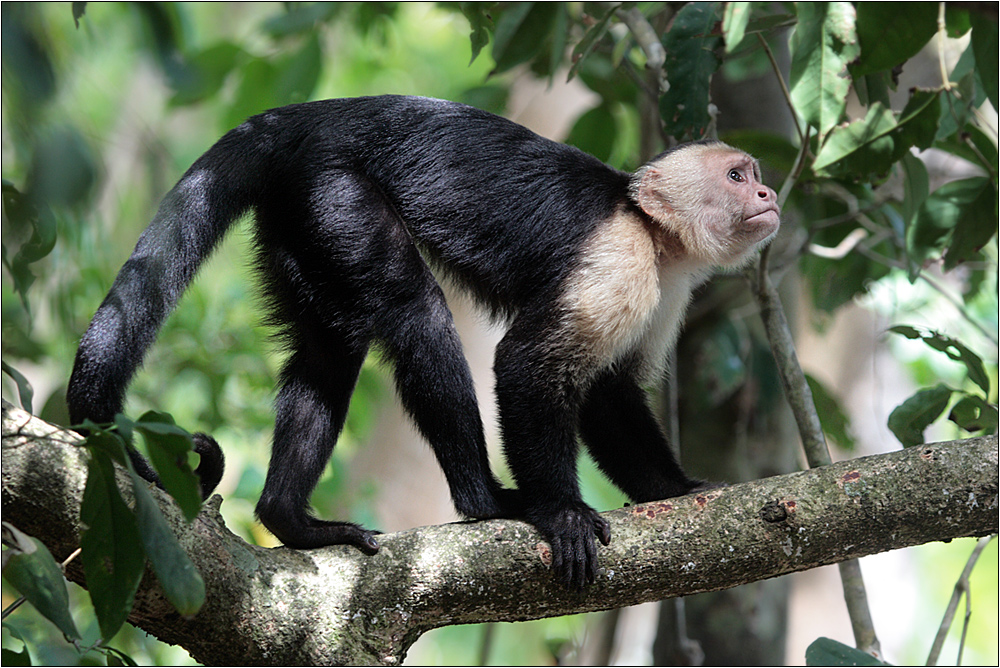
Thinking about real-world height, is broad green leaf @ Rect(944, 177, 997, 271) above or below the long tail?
above

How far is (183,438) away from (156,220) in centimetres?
109

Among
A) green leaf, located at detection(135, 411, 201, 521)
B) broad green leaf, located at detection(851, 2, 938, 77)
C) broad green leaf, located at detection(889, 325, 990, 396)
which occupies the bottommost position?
green leaf, located at detection(135, 411, 201, 521)

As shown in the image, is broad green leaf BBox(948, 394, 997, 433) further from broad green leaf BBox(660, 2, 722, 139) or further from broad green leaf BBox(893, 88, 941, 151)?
broad green leaf BBox(660, 2, 722, 139)

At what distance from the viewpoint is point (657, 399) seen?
3861 mm

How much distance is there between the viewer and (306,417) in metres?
2.62

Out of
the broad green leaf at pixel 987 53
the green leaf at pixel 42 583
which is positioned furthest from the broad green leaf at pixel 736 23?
the green leaf at pixel 42 583

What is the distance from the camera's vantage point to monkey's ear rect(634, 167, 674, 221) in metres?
2.75

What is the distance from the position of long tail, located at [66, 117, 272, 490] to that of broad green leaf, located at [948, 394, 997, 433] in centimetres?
207

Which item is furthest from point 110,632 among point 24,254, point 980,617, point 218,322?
point 980,617

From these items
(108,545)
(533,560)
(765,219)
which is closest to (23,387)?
(108,545)

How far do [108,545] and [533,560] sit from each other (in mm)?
982

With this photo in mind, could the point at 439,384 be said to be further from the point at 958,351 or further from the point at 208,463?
the point at 958,351

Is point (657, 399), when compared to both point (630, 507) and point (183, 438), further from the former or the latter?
point (183, 438)

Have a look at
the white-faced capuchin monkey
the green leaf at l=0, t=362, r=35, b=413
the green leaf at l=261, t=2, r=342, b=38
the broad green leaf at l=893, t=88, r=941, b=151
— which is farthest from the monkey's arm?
the green leaf at l=261, t=2, r=342, b=38
